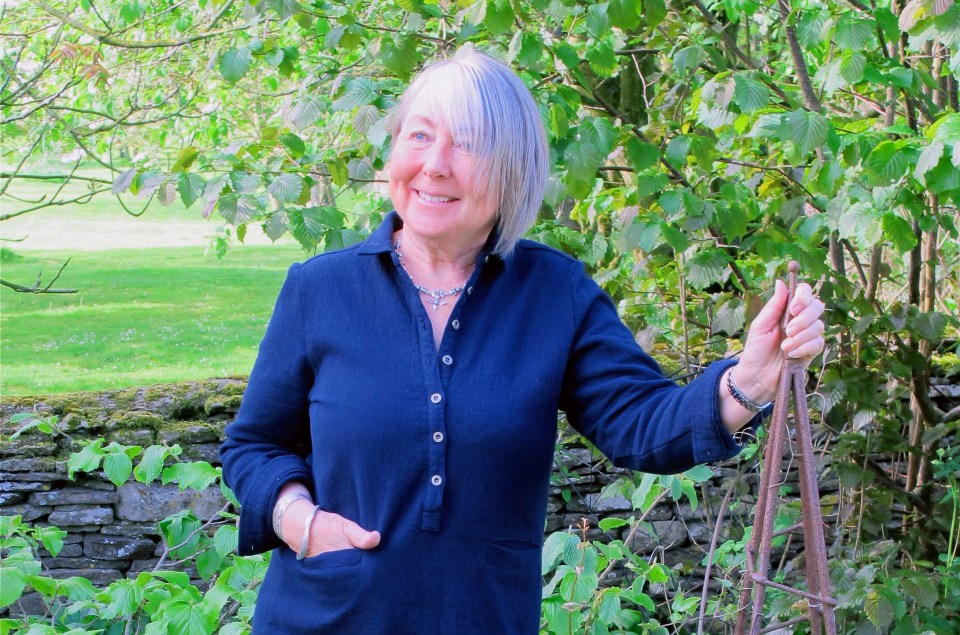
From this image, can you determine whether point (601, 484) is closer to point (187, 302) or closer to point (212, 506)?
point (212, 506)

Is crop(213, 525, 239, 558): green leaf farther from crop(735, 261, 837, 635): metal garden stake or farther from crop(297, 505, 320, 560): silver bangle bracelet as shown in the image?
crop(735, 261, 837, 635): metal garden stake

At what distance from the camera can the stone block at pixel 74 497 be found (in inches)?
163

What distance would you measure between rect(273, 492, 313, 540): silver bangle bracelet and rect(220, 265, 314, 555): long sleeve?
1 centimetres

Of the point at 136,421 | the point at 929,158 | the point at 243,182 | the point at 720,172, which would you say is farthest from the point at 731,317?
the point at 136,421

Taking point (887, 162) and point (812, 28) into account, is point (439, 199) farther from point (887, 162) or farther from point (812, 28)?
point (812, 28)

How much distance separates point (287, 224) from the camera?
3.02m

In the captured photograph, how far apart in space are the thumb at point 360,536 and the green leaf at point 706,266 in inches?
75.2

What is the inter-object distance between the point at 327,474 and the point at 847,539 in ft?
10.1

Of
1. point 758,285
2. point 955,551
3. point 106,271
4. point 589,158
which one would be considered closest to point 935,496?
point 955,551

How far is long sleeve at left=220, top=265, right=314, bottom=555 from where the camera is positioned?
5.65 feet

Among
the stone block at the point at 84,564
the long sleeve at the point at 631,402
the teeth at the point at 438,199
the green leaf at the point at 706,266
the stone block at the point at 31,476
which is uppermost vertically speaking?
the teeth at the point at 438,199

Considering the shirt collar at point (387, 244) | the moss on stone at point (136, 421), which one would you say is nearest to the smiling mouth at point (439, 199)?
the shirt collar at point (387, 244)

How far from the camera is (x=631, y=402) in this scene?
64.6 inches

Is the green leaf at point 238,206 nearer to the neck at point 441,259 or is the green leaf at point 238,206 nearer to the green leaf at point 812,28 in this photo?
the neck at point 441,259
